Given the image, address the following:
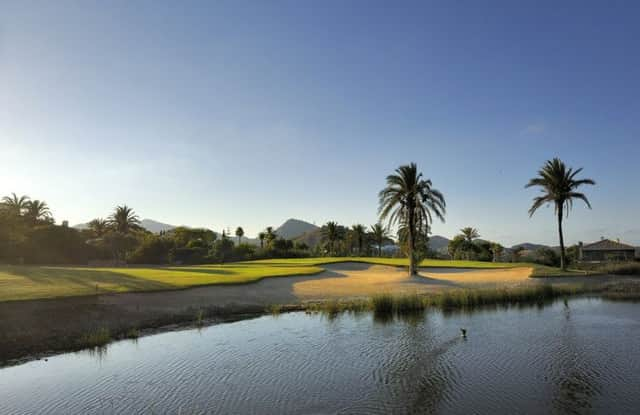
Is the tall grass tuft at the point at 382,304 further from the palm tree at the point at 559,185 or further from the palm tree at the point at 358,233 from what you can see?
the palm tree at the point at 358,233

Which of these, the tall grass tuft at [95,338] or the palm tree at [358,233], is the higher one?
the palm tree at [358,233]

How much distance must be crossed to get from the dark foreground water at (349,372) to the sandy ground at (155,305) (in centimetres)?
219

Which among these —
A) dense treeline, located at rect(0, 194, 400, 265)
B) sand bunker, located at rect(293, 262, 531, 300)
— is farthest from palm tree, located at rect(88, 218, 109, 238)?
sand bunker, located at rect(293, 262, 531, 300)

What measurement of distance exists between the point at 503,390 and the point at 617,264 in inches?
1729

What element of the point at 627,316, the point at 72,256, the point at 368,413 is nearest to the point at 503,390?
the point at 368,413

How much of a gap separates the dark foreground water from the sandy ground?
2.19 meters

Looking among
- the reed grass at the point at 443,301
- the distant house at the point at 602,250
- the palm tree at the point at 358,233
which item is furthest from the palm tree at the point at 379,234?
the reed grass at the point at 443,301

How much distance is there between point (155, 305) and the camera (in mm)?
21891

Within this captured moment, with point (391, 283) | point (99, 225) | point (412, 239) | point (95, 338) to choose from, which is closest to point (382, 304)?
point (391, 283)

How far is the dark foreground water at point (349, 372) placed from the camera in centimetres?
984

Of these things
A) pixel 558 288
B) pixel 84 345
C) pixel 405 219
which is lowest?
pixel 84 345

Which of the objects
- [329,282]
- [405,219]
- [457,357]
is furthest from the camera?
[405,219]

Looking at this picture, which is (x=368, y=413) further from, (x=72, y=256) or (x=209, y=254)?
(x=72, y=256)

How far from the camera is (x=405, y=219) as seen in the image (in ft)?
128
